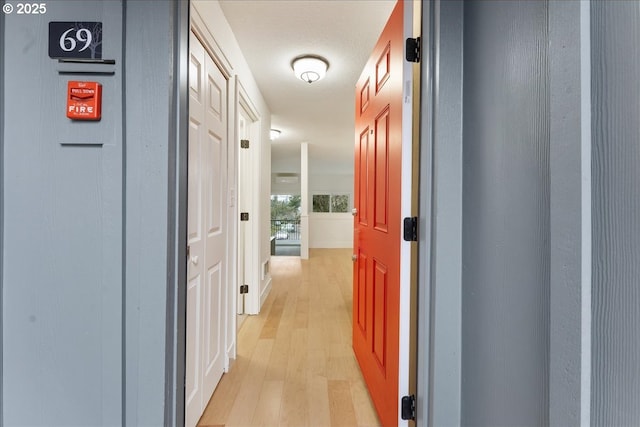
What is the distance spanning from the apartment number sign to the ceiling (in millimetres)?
1166

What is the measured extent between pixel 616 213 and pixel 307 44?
94.2 inches

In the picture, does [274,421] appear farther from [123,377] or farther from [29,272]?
[29,272]

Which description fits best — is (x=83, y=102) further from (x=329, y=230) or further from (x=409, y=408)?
(x=329, y=230)

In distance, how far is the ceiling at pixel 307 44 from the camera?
1.96 m

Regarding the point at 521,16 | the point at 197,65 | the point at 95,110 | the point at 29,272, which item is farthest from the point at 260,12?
the point at 29,272

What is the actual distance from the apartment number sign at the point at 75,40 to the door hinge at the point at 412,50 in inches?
43.8

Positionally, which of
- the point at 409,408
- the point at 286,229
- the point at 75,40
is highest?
the point at 75,40

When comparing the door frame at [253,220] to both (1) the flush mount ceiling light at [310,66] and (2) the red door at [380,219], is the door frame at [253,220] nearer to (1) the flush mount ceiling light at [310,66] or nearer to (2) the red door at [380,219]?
(1) the flush mount ceiling light at [310,66]

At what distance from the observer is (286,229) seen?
992 cm

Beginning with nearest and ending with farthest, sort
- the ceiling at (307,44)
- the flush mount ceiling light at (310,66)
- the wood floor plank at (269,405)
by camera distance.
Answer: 1. the wood floor plank at (269,405)
2. the ceiling at (307,44)
3. the flush mount ceiling light at (310,66)

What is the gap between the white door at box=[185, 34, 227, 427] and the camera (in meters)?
1.46

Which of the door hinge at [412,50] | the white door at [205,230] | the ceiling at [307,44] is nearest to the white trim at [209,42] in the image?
the white door at [205,230]

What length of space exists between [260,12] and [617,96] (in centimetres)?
207

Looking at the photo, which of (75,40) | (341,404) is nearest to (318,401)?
(341,404)
